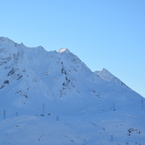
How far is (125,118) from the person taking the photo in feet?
196

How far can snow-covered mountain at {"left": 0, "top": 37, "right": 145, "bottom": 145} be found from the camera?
46.9 metres

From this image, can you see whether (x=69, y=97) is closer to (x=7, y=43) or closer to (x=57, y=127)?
(x=7, y=43)

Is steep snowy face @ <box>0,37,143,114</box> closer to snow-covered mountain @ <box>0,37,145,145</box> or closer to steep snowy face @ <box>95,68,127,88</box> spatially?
snow-covered mountain @ <box>0,37,145,145</box>

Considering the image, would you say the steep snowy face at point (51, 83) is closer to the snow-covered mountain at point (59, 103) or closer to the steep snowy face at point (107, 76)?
the snow-covered mountain at point (59, 103)

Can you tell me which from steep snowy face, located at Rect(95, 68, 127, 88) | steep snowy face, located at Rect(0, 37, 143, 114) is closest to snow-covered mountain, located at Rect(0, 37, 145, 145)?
steep snowy face, located at Rect(0, 37, 143, 114)

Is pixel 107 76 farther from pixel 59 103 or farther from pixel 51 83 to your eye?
pixel 59 103

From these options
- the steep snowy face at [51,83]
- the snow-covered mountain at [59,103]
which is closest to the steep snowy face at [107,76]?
the snow-covered mountain at [59,103]

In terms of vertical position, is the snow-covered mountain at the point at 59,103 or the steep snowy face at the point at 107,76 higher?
the steep snowy face at the point at 107,76

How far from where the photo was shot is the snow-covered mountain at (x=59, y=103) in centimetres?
4694

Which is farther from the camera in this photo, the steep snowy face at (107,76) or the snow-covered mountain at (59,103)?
the steep snowy face at (107,76)

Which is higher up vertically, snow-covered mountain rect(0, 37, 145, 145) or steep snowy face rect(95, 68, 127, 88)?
steep snowy face rect(95, 68, 127, 88)

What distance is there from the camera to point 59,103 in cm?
10094

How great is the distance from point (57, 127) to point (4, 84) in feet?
192

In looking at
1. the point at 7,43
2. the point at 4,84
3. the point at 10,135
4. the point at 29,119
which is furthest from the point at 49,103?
the point at 10,135
